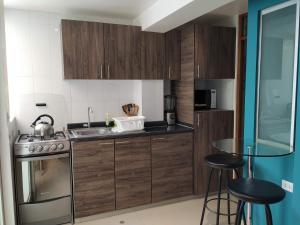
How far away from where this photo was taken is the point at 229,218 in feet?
9.05

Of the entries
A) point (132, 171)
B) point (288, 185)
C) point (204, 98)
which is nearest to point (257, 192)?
point (288, 185)

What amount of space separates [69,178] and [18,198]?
0.54 m

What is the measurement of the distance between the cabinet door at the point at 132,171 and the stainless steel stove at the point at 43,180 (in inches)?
22.4

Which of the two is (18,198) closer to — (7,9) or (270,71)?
(7,9)

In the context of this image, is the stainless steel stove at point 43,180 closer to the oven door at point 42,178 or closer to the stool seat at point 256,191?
the oven door at point 42,178

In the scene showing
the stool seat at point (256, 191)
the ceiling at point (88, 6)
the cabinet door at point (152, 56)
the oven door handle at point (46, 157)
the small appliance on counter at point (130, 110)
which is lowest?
the stool seat at point (256, 191)

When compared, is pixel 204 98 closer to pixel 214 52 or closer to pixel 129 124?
pixel 214 52

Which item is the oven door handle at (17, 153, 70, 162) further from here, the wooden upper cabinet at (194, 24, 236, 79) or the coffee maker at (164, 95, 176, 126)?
the wooden upper cabinet at (194, 24, 236, 79)

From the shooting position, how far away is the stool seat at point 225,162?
2365mm

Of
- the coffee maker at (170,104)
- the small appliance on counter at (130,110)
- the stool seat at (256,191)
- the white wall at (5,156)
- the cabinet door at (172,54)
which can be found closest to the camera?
the stool seat at (256,191)

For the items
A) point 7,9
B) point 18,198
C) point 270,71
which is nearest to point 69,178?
point 18,198

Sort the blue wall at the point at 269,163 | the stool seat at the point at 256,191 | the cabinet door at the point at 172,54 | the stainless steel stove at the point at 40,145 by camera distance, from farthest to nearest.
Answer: the cabinet door at the point at 172,54 < the stainless steel stove at the point at 40,145 < the blue wall at the point at 269,163 < the stool seat at the point at 256,191

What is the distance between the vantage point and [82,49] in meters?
3.04

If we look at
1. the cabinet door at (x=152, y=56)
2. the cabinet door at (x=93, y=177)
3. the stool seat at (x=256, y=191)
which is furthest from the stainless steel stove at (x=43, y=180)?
the stool seat at (x=256, y=191)
